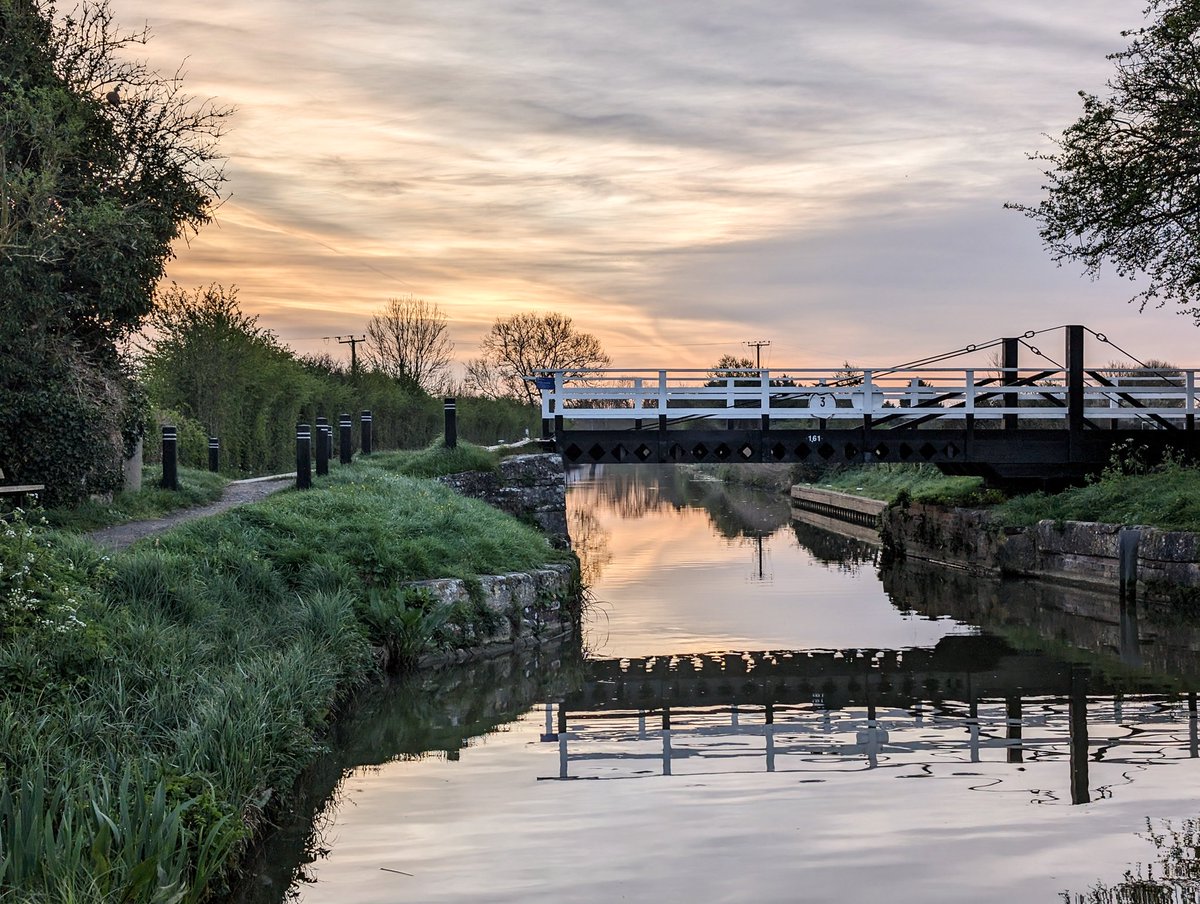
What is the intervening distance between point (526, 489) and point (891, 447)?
7.11 meters

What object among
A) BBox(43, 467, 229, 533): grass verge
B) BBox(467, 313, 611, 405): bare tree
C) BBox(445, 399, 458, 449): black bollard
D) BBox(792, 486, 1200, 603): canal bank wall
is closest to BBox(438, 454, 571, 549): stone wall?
BBox(445, 399, 458, 449): black bollard

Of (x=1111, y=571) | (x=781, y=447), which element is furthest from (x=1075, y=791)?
(x=781, y=447)

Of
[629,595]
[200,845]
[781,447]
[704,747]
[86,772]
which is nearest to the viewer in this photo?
[200,845]

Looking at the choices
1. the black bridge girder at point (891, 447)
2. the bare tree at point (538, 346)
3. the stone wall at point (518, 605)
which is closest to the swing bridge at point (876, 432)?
the black bridge girder at point (891, 447)

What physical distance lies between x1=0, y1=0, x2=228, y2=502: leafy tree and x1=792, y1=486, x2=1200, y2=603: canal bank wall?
15.3m

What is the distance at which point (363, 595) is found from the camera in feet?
45.3

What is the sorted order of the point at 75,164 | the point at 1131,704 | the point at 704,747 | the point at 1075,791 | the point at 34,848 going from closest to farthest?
the point at 34,848 < the point at 1075,791 < the point at 704,747 < the point at 1131,704 < the point at 75,164

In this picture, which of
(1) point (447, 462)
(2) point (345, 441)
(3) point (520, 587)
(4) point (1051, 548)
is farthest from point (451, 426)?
(4) point (1051, 548)

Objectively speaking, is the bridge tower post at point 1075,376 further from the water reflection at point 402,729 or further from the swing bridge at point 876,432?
the water reflection at point 402,729

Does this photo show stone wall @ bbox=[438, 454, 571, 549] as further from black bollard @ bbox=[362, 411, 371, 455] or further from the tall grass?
the tall grass

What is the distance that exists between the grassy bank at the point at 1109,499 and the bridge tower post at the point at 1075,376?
125 centimetres

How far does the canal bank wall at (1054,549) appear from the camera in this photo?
18516 millimetres

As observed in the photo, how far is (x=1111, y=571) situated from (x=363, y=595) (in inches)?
487

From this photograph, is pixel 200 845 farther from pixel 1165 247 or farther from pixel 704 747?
pixel 1165 247
